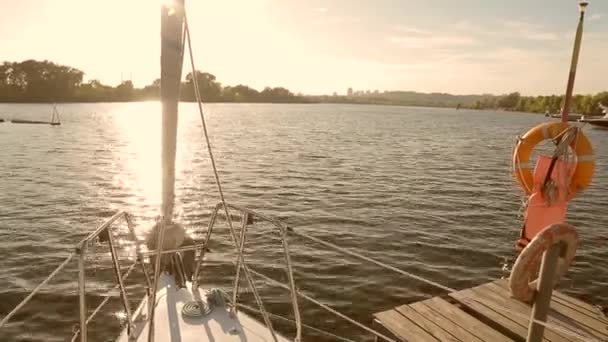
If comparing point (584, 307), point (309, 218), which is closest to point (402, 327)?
point (584, 307)

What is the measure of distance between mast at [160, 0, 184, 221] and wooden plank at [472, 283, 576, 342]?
235 inches

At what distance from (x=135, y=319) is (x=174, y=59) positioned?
3.69 metres

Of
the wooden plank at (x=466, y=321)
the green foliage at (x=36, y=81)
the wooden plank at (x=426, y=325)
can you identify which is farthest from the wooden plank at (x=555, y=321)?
the green foliage at (x=36, y=81)

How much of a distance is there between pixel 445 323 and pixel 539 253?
6.86 feet

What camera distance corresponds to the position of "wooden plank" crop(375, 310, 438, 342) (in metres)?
6.38

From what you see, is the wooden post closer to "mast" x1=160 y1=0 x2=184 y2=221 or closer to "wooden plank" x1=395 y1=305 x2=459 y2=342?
"wooden plank" x1=395 y1=305 x2=459 y2=342

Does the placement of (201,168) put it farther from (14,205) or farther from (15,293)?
(15,293)

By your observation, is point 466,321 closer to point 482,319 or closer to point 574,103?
point 482,319

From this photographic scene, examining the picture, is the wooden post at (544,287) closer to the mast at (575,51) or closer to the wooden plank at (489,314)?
the wooden plank at (489,314)

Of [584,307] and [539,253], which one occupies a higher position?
[539,253]

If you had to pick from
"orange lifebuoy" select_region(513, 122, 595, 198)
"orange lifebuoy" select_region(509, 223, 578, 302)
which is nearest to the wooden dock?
"orange lifebuoy" select_region(509, 223, 578, 302)

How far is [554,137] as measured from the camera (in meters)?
9.50

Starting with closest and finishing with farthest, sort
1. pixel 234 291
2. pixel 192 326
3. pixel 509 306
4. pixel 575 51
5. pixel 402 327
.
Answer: pixel 192 326 → pixel 234 291 → pixel 402 327 → pixel 509 306 → pixel 575 51

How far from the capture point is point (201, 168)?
3094 cm
